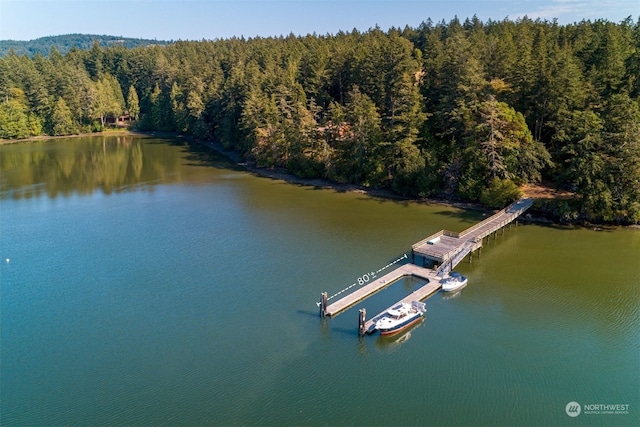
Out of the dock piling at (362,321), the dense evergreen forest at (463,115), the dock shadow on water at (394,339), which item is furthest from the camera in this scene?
the dense evergreen forest at (463,115)

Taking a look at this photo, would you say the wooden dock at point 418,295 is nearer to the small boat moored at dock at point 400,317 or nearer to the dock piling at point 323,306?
the small boat moored at dock at point 400,317

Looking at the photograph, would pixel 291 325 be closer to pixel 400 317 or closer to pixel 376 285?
pixel 400 317

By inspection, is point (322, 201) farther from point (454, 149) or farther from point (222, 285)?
point (222, 285)

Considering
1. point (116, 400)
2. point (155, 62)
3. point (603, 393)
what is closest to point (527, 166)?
point (603, 393)

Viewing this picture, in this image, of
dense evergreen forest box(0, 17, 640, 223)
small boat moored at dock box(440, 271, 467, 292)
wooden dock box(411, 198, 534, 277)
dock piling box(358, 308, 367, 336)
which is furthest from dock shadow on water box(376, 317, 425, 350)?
dense evergreen forest box(0, 17, 640, 223)

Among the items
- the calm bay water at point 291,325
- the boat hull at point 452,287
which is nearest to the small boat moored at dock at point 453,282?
the boat hull at point 452,287

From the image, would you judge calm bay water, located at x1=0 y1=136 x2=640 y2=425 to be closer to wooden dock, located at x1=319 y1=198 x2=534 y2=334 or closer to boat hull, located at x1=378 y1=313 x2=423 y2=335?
boat hull, located at x1=378 y1=313 x2=423 y2=335
